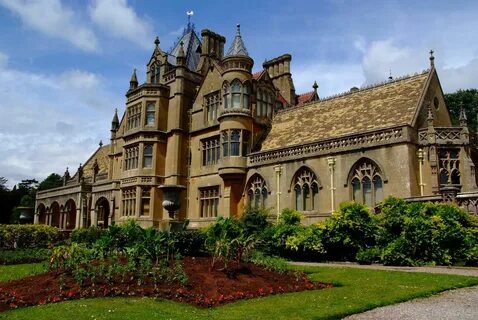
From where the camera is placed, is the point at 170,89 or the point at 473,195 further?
the point at 170,89

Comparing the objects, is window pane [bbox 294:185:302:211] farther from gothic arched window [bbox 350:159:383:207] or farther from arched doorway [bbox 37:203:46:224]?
arched doorway [bbox 37:203:46:224]

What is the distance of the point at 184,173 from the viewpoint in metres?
33.6

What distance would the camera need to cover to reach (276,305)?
29.1 feet

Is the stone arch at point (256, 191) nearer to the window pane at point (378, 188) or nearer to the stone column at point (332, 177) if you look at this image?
the stone column at point (332, 177)

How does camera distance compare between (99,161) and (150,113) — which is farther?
(99,161)

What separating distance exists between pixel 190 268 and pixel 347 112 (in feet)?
57.8

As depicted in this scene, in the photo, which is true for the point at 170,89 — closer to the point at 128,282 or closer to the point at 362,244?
the point at 362,244

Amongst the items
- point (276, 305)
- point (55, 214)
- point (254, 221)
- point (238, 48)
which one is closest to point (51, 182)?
point (55, 214)

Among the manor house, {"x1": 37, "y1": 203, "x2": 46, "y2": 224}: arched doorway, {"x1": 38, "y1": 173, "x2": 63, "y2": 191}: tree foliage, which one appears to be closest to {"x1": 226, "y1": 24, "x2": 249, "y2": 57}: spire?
the manor house

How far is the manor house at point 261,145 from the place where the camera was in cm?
2181

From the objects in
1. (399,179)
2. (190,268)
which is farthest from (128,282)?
(399,179)

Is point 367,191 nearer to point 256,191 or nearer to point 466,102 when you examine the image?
point 256,191

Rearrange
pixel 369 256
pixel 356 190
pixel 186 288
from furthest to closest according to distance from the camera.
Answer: pixel 356 190, pixel 369 256, pixel 186 288

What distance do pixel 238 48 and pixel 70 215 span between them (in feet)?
90.7
